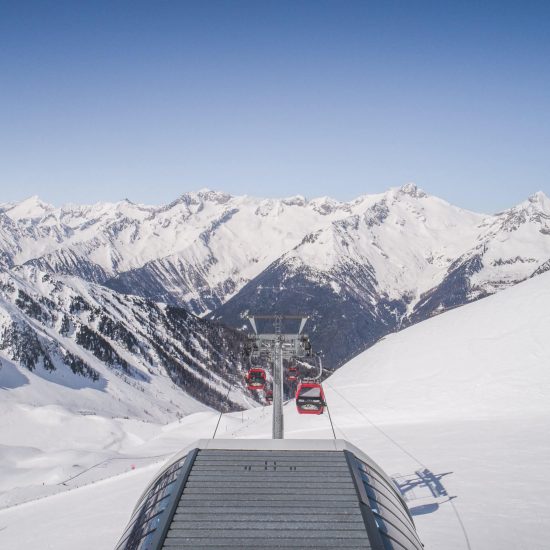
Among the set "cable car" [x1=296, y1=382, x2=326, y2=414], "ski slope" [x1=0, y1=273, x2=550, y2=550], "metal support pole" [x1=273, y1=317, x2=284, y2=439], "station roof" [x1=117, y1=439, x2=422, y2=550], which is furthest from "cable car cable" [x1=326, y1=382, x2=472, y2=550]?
"station roof" [x1=117, y1=439, x2=422, y2=550]

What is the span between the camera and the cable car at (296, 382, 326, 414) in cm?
2353

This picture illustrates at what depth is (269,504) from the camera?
420 inches

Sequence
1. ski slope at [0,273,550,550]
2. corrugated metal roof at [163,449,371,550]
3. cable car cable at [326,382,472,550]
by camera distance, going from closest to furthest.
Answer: corrugated metal roof at [163,449,371,550], cable car cable at [326,382,472,550], ski slope at [0,273,550,550]

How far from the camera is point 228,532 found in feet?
32.6

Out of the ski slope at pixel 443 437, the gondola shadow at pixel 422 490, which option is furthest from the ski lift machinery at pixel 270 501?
the gondola shadow at pixel 422 490

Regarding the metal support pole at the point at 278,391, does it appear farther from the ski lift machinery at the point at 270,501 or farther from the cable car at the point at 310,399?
the ski lift machinery at the point at 270,501

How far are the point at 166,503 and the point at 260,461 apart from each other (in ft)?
7.97

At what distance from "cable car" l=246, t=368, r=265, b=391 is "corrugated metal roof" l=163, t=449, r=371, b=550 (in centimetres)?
1316

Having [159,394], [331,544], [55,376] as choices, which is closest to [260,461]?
[331,544]

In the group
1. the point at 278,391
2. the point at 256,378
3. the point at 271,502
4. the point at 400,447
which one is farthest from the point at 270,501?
the point at 400,447

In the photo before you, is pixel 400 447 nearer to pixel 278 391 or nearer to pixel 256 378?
pixel 256 378

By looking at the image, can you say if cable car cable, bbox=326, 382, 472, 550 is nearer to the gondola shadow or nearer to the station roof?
the gondola shadow

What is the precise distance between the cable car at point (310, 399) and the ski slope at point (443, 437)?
565 cm

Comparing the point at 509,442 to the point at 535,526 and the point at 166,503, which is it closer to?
the point at 535,526
